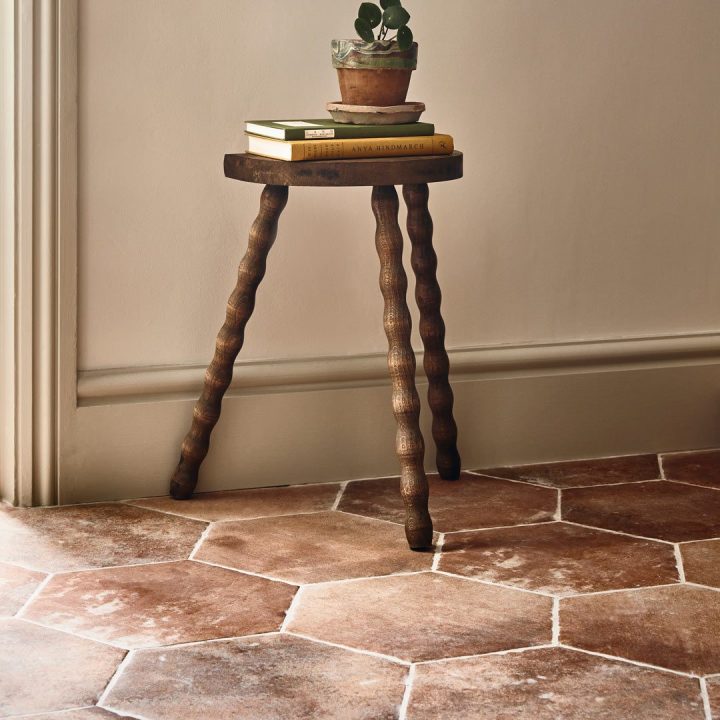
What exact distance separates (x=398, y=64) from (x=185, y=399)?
0.75 meters

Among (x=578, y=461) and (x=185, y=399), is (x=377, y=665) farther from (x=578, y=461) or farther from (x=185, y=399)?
(x=578, y=461)

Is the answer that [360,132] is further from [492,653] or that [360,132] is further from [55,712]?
[55,712]

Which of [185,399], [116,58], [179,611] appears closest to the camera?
[179,611]

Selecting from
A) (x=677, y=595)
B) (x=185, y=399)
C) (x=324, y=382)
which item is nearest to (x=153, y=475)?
(x=185, y=399)

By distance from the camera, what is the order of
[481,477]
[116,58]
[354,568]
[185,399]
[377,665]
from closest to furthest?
[377,665]
[354,568]
[116,58]
[185,399]
[481,477]

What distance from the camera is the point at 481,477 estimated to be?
2.46 m

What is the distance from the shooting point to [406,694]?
1.54 m

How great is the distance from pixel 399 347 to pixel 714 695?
2.44 feet

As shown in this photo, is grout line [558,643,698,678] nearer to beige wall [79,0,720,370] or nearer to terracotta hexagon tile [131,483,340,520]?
terracotta hexagon tile [131,483,340,520]

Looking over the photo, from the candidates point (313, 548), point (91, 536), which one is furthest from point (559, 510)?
point (91, 536)

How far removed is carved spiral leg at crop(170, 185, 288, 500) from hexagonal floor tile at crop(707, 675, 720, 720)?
1001mm

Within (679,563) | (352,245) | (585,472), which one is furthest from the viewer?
(585,472)

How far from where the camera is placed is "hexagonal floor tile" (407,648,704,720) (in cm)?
150

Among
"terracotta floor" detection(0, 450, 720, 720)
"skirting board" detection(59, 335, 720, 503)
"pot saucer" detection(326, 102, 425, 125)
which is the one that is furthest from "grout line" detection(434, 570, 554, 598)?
"pot saucer" detection(326, 102, 425, 125)
